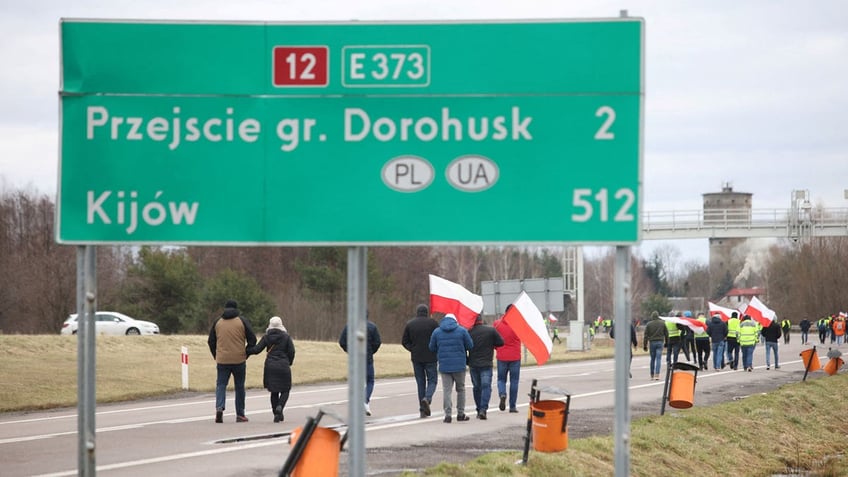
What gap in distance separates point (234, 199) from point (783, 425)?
17.0 metres

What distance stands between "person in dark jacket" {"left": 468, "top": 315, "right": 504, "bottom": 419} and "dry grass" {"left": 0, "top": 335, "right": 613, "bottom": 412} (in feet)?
27.9

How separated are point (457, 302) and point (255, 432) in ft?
17.6

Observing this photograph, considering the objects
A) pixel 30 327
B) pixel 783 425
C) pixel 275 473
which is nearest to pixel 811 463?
pixel 783 425

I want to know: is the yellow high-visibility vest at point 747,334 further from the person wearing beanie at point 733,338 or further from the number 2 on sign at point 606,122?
the number 2 on sign at point 606,122

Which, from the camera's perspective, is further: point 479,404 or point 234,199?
point 479,404

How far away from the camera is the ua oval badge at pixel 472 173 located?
8445mm

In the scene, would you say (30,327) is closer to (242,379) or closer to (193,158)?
(242,379)

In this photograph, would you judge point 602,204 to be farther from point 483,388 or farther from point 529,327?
point 483,388

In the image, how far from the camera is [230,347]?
19594 mm

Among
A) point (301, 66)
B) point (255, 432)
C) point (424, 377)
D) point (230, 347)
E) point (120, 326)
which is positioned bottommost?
point (120, 326)

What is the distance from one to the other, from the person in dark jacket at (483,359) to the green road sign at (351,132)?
12353 mm

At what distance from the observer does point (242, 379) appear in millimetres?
19609

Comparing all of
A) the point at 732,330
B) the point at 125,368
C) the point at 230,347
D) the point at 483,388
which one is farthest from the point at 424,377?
the point at 732,330

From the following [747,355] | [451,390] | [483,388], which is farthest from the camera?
[747,355]
